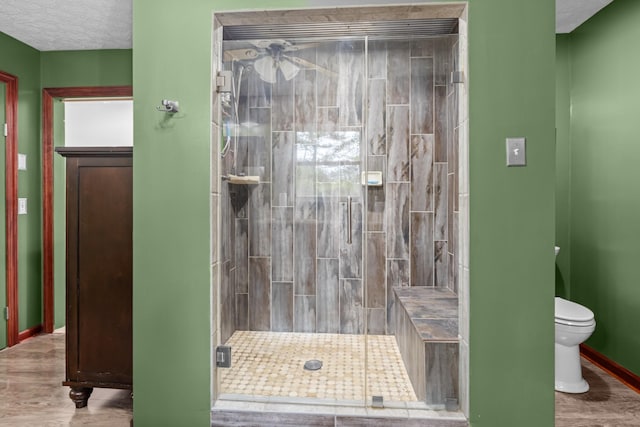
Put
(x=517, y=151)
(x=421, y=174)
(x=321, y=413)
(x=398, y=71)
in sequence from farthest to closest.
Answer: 1. (x=421, y=174)
2. (x=398, y=71)
3. (x=321, y=413)
4. (x=517, y=151)

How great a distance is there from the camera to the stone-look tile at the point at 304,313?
2.22 meters

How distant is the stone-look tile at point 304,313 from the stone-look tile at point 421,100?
1.30m

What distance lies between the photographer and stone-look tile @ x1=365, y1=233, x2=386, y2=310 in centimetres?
230

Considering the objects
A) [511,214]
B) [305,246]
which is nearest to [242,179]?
[305,246]

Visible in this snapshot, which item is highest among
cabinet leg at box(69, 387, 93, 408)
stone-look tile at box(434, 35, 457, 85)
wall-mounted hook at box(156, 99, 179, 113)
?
stone-look tile at box(434, 35, 457, 85)

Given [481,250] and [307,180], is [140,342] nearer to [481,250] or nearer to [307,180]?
[307,180]

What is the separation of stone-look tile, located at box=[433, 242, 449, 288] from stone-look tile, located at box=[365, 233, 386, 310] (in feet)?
1.15

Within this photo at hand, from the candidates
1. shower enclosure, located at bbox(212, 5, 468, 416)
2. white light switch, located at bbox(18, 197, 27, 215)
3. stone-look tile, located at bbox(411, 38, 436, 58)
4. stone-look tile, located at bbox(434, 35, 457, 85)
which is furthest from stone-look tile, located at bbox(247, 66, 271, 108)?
white light switch, located at bbox(18, 197, 27, 215)

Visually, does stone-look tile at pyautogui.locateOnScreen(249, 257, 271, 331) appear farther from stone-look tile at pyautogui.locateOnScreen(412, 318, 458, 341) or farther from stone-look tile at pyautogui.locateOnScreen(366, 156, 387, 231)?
stone-look tile at pyautogui.locateOnScreen(412, 318, 458, 341)

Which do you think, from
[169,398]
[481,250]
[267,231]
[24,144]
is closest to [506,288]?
[481,250]

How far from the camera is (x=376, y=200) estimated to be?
7.80 ft

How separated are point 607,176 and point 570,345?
1.24 m

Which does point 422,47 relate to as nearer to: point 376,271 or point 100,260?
point 376,271

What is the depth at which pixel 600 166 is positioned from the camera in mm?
2750
